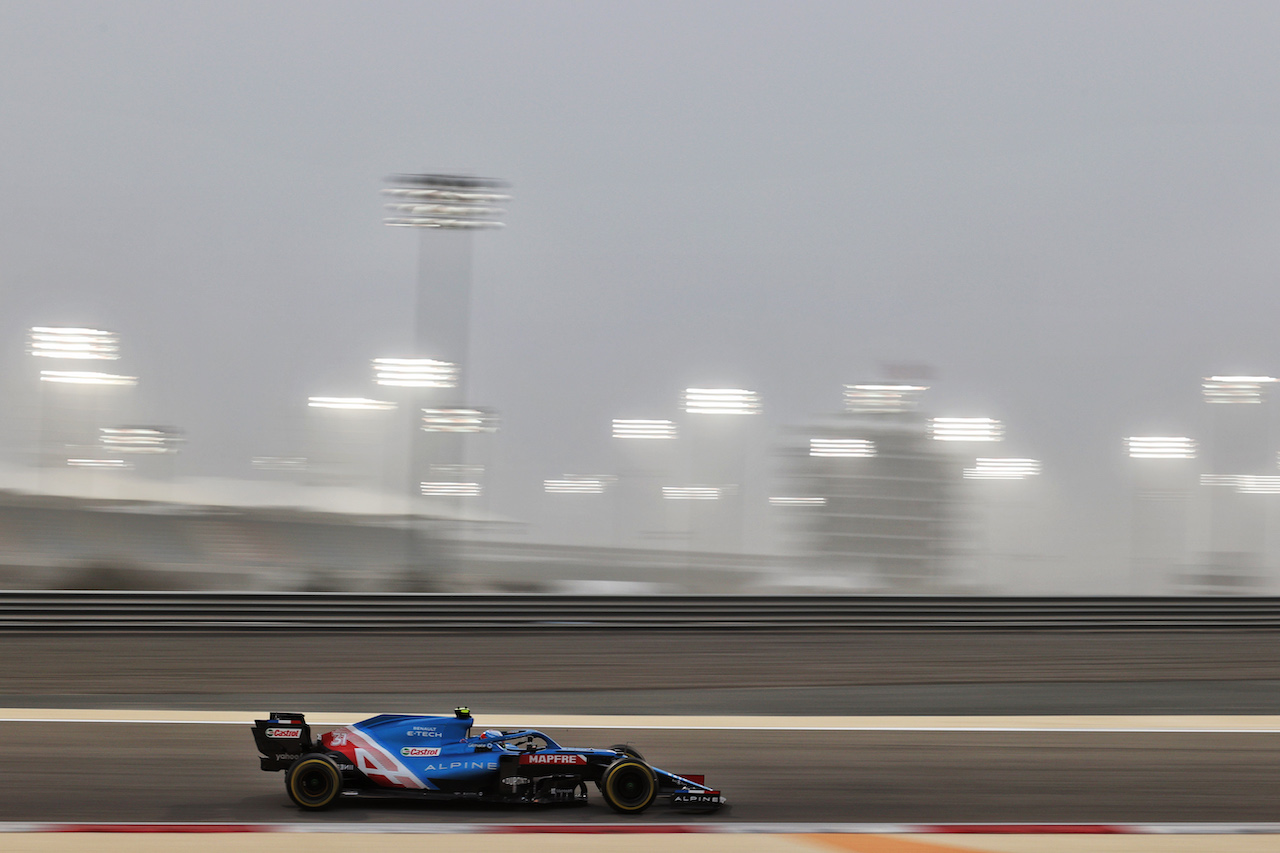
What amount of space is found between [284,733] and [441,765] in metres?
0.63

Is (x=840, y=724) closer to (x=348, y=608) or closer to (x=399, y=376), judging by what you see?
(x=348, y=608)

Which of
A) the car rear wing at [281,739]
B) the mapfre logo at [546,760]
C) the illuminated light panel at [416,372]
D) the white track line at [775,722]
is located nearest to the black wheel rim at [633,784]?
the mapfre logo at [546,760]

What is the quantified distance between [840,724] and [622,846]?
144 inches

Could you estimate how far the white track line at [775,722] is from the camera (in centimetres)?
706

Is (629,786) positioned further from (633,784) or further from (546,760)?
(546,760)

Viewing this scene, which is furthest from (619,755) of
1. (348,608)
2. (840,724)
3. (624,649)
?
(348,608)

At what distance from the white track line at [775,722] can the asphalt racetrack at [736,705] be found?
7.5 inches

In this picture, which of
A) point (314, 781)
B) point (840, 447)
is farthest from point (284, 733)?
point (840, 447)

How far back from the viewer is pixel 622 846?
4.02 metres

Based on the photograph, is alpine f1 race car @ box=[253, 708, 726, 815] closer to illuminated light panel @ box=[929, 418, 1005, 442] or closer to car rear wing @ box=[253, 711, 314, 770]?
car rear wing @ box=[253, 711, 314, 770]

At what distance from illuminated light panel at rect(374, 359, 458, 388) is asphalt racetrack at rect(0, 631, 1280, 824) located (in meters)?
7.16

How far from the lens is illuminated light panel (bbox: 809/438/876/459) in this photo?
65812mm

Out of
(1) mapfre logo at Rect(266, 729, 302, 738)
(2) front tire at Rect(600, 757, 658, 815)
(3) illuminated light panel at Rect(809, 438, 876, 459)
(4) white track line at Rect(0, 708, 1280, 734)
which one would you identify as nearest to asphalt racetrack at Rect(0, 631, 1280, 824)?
(4) white track line at Rect(0, 708, 1280, 734)

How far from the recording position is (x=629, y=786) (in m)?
4.11
